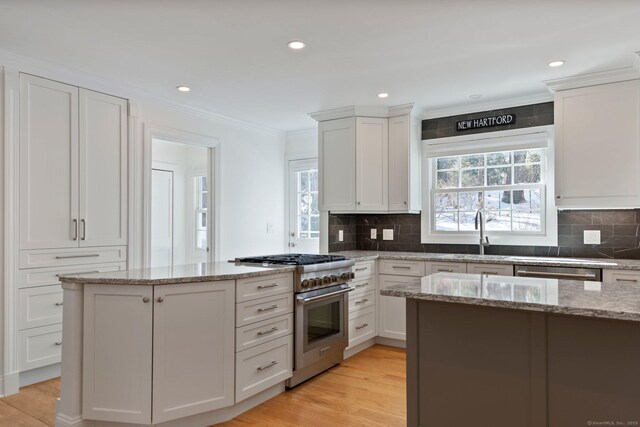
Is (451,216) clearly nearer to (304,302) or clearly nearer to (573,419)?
(304,302)

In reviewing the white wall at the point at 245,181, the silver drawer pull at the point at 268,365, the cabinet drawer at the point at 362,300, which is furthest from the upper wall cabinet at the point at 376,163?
the silver drawer pull at the point at 268,365

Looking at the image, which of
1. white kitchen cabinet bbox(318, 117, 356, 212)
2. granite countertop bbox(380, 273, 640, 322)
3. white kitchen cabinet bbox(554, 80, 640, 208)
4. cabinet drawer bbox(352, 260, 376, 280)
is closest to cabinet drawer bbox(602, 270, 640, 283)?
white kitchen cabinet bbox(554, 80, 640, 208)

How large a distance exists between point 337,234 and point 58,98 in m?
2.89

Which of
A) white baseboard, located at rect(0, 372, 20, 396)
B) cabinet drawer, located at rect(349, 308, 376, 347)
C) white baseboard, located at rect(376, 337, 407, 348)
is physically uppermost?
cabinet drawer, located at rect(349, 308, 376, 347)

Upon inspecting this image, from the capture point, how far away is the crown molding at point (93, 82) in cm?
305

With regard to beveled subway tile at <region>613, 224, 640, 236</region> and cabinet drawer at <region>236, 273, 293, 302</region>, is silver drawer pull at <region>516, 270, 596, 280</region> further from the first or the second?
cabinet drawer at <region>236, 273, 293, 302</region>

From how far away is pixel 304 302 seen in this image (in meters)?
3.11

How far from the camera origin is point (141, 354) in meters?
2.35

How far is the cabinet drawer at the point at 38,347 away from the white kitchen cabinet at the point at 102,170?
0.71 meters

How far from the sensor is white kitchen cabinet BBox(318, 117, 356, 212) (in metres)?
4.43

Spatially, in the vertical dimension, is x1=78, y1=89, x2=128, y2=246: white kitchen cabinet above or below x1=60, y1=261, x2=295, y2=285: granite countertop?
above

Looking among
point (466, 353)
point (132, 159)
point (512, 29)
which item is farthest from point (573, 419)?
point (132, 159)

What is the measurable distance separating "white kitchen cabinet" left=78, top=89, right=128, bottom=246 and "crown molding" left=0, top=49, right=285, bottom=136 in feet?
0.23

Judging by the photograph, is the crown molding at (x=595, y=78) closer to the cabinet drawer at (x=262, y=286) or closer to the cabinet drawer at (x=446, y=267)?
the cabinet drawer at (x=446, y=267)
